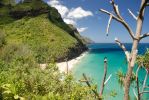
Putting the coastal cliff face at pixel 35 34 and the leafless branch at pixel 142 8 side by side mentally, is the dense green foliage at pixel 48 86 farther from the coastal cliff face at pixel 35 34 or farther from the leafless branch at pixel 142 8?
the coastal cliff face at pixel 35 34

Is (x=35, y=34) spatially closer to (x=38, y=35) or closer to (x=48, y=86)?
(x=38, y=35)

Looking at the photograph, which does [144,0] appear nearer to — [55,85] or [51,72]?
[55,85]

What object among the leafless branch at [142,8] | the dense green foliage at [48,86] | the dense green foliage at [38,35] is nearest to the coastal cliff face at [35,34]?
the dense green foliage at [38,35]

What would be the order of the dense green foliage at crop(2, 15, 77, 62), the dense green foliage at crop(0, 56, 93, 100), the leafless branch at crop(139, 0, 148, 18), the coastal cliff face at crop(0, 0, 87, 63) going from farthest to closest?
the dense green foliage at crop(2, 15, 77, 62) < the coastal cliff face at crop(0, 0, 87, 63) < the dense green foliage at crop(0, 56, 93, 100) < the leafless branch at crop(139, 0, 148, 18)

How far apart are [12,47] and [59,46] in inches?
2893

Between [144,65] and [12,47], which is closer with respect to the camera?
[144,65]

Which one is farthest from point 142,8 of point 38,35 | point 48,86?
point 38,35

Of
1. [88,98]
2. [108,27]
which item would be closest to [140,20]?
[108,27]

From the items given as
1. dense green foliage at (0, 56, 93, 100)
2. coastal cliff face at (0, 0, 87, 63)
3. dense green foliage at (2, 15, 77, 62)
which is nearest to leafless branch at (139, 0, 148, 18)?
dense green foliage at (0, 56, 93, 100)

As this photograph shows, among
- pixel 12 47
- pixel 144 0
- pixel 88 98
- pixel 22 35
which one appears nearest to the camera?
pixel 144 0

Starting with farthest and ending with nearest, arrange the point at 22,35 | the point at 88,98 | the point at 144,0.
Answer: the point at 22,35 → the point at 88,98 → the point at 144,0

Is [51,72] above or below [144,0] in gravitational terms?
below

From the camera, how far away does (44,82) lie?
3098cm

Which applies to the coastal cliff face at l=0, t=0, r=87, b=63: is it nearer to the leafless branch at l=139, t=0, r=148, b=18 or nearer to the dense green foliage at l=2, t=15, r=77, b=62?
the dense green foliage at l=2, t=15, r=77, b=62
